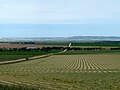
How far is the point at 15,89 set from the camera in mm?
18812

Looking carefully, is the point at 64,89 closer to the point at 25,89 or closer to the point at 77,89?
the point at 77,89

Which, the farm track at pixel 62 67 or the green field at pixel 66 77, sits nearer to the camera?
the green field at pixel 66 77

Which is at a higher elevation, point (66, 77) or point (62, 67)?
point (66, 77)

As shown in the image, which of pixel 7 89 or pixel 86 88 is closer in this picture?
pixel 7 89

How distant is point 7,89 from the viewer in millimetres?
18766

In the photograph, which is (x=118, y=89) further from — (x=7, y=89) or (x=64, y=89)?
(x=7, y=89)

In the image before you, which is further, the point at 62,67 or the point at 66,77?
the point at 62,67

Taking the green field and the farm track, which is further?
the farm track

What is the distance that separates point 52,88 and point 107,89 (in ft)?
11.1

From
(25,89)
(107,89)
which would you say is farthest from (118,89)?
(25,89)

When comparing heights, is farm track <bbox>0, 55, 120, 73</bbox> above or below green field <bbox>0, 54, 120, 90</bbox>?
below

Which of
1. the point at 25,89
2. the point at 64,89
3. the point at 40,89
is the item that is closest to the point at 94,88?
the point at 64,89

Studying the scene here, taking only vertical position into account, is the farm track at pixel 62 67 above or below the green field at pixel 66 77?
below

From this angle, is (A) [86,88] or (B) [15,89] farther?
(A) [86,88]
